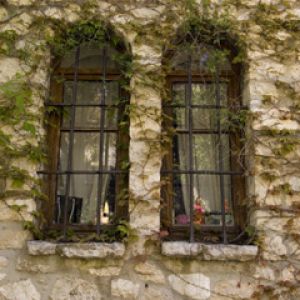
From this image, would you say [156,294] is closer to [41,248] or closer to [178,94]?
[41,248]

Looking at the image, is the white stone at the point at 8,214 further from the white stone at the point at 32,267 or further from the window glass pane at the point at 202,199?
the window glass pane at the point at 202,199

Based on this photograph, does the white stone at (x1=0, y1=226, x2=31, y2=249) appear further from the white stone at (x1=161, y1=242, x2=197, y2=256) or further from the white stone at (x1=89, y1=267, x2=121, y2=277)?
the white stone at (x1=161, y1=242, x2=197, y2=256)

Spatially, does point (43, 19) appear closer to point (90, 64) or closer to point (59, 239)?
point (90, 64)

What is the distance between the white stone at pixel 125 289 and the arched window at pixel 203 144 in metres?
0.50

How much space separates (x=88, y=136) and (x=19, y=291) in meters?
1.29

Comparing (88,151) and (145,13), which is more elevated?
(145,13)

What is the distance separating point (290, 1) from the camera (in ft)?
11.2

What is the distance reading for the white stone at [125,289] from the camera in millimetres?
2777

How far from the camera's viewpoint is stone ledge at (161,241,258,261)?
2.80 meters

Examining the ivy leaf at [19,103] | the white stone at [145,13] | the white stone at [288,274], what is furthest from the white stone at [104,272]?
the white stone at [145,13]

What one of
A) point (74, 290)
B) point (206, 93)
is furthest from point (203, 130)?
point (74, 290)

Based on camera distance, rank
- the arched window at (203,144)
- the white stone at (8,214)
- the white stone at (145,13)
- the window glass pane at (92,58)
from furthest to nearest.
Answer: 1. the window glass pane at (92,58)
2. the white stone at (145,13)
3. the arched window at (203,144)
4. the white stone at (8,214)

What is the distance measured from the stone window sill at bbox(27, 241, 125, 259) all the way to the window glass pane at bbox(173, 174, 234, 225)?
1.91ft

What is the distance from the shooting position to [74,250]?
279 centimetres
